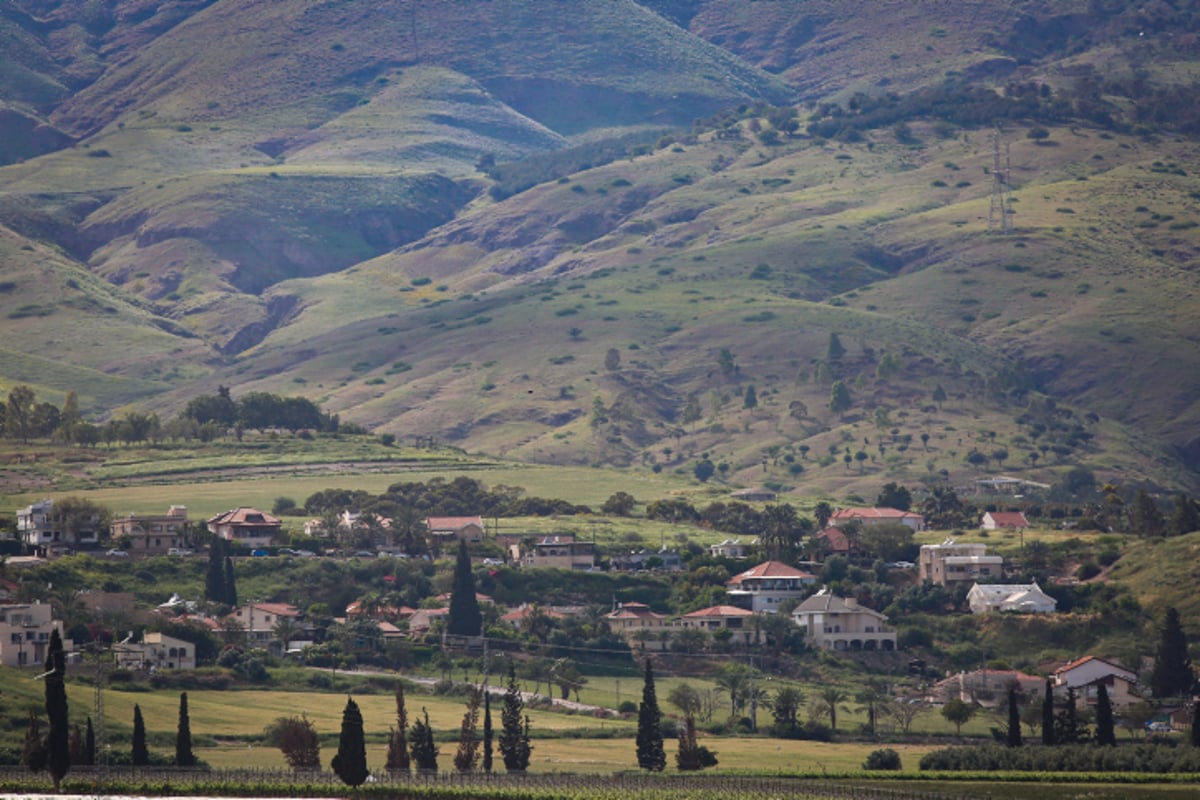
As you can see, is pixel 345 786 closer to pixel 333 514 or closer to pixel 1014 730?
pixel 1014 730

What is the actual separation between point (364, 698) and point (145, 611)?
78.8ft

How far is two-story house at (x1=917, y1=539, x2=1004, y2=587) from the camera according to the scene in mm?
162750

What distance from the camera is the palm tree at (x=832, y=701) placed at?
124 meters

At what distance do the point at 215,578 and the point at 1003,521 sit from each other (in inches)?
2863

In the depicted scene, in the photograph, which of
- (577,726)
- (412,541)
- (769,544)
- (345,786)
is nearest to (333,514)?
(412,541)

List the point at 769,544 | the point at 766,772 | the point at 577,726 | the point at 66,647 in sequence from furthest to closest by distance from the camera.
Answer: the point at 769,544, the point at 66,647, the point at 577,726, the point at 766,772

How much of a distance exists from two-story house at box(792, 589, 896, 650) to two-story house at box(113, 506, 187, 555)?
50679 mm

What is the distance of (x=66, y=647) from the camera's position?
130 metres

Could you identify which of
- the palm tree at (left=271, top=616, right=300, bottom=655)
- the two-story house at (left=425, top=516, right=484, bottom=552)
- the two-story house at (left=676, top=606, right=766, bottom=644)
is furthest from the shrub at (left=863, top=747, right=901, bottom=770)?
the two-story house at (left=425, top=516, right=484, bottom=552)


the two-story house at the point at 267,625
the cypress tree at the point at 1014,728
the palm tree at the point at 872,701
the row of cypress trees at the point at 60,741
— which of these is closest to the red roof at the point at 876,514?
the palm tree at the point at 872,701

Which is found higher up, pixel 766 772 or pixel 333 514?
pixel 333 514

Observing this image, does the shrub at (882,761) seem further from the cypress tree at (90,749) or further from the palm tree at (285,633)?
the palm tree at (285,633)

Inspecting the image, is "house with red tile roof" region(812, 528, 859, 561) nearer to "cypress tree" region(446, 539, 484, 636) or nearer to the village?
the village

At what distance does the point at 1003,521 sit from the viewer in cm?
18675
